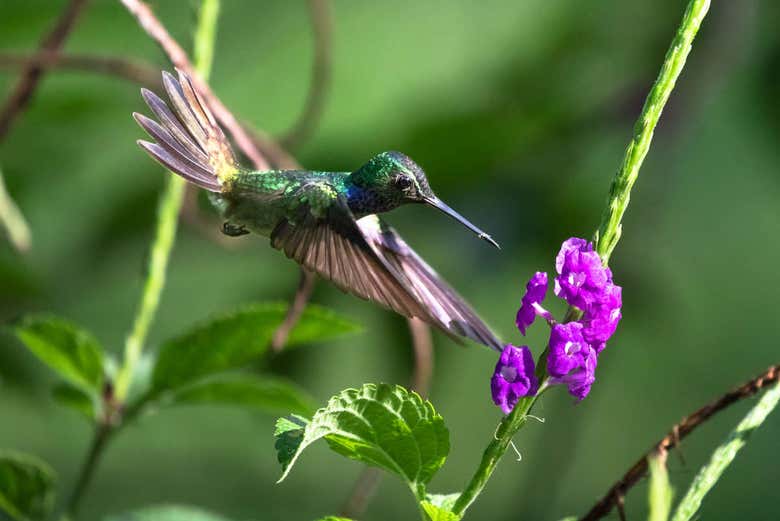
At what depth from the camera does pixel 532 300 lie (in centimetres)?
84

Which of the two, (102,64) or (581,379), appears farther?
(102,64)

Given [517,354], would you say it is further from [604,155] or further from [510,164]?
[604,155]

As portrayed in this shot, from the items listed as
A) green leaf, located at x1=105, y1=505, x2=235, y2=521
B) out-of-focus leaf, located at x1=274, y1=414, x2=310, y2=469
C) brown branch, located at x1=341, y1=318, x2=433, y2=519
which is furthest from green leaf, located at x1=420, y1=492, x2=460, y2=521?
brown branch, located at x1=341, y1=318, x2=433, y2=519

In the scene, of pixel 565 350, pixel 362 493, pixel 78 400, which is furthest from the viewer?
pixel 362 493

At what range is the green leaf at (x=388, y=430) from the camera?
787mm

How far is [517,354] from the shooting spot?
0.80 metres

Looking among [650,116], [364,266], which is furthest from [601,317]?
[364,266]

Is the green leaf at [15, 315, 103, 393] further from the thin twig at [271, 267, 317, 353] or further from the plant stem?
the thin twig at [271, 267, 317, 353]

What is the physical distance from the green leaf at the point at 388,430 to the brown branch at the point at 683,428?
0.44 ft

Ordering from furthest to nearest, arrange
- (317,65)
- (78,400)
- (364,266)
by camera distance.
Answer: (317,65) → (78,400) → (364,266)

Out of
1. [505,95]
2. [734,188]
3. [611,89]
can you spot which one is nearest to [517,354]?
[505,95]

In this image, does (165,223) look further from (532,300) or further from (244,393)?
(532,300)

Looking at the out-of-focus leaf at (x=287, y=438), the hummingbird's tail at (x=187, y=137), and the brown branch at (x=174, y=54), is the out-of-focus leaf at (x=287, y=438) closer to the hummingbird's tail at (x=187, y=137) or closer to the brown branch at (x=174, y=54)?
the hummingbird's tail at (x=187, y=137)

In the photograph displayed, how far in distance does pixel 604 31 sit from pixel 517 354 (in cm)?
249
